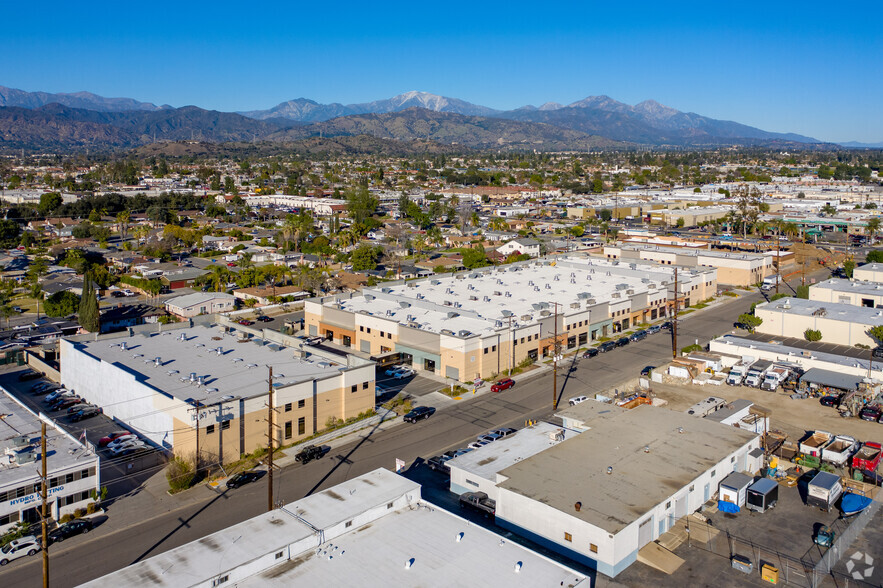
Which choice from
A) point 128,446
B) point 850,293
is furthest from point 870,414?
point 128,446

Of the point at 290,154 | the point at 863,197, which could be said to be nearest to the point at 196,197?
the point at 863,197

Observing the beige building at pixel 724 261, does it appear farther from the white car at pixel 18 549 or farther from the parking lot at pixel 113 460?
the white car at pixel 18 549

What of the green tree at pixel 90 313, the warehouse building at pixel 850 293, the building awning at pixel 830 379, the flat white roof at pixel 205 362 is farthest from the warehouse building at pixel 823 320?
the green tree at pixel 90 313

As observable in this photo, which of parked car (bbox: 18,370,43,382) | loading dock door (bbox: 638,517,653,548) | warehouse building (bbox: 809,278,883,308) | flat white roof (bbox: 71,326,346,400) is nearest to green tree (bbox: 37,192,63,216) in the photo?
parked car (bbox: 18,370,43,382)

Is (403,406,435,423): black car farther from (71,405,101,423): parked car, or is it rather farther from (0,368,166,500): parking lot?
(71,405,101,423): parked car

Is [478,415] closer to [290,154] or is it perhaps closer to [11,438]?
[11,438]

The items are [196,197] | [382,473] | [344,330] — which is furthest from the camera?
[196,197]
